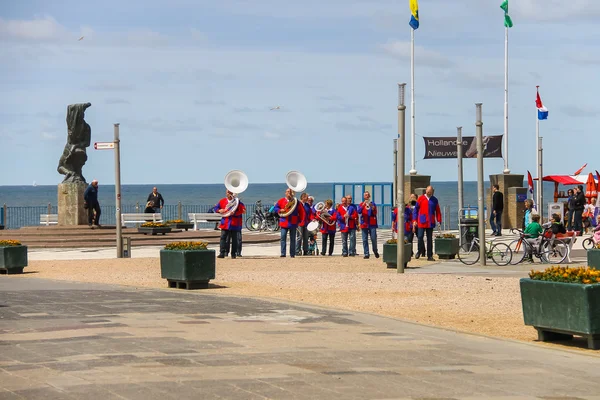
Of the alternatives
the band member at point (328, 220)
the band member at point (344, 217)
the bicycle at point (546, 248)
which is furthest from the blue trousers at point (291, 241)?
the bicycle at point (546, 248)

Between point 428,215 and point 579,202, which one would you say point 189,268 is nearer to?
point 428,215

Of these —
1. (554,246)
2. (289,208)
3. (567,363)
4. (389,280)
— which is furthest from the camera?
(289,208)

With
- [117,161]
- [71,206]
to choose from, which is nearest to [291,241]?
[117,161]

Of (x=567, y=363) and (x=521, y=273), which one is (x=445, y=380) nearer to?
(x=567, y=363)

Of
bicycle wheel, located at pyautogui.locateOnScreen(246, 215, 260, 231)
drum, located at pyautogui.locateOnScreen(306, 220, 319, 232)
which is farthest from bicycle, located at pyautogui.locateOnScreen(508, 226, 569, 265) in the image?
bicycle wheel, located at pyautogui.locateOnScreen(246, 215, 260, 231)

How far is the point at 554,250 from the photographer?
24.0 meters

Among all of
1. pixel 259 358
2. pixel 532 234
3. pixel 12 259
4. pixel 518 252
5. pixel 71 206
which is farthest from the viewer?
pixel 71 206

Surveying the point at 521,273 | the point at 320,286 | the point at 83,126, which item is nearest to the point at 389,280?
the point at 320,286

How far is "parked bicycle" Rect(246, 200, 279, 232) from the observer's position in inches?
1750

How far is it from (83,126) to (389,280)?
75.3 ft

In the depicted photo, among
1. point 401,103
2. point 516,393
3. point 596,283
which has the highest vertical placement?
Result: point 401,103

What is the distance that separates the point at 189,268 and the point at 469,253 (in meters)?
10.2

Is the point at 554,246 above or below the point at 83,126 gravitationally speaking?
Answer: below

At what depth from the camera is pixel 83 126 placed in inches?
1572
